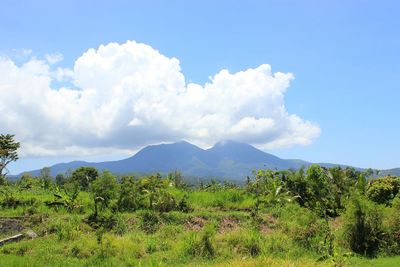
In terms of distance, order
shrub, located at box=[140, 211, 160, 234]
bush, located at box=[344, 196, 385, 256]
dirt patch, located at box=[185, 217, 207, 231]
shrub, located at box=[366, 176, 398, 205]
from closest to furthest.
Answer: bush, located at box=[344, 196, 385, 256] → shrub, located at box=[140, 211, 160, 234] → dirt patch, located at box=[185, 217, 207, 231] → shrub, located at box=[366, 176, 398, 205]

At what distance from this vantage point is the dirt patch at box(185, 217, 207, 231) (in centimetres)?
1888

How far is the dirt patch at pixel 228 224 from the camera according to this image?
18875 millimetres

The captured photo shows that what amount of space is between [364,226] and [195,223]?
6.53 metres

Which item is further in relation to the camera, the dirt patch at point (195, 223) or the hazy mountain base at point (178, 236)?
the dirt patch at point (195, 223)

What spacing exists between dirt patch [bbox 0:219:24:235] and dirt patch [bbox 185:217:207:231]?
6.24 m

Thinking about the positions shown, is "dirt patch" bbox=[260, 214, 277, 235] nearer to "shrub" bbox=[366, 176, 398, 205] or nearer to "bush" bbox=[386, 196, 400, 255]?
"bush" bbox=[386, 196, 400, 255]

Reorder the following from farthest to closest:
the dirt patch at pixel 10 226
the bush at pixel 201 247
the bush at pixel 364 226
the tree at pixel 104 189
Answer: the tree at pixel 104 189, the dirt patch at pixel 10 226, the bush at pixel 364 226, the bush at pixel 201 247

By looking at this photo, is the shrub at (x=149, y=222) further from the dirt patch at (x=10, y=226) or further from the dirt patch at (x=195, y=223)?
the dirt patch at (x=10, y=226)

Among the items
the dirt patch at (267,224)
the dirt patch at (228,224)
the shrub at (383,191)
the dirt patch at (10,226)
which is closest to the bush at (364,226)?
the dirt patch at (267,224)

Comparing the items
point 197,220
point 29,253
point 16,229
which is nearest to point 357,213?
point 197,220

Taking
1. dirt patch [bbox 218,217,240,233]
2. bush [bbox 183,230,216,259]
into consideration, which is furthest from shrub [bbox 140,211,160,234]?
bush [bbox 183,230,216,259]

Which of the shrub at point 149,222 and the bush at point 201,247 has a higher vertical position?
the shrub at point 149,222

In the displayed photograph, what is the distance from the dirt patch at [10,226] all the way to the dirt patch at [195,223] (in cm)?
624

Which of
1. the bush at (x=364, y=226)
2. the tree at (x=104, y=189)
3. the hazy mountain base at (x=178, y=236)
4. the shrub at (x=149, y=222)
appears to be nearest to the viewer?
the hazy mountain base at (x=178, y=236)
